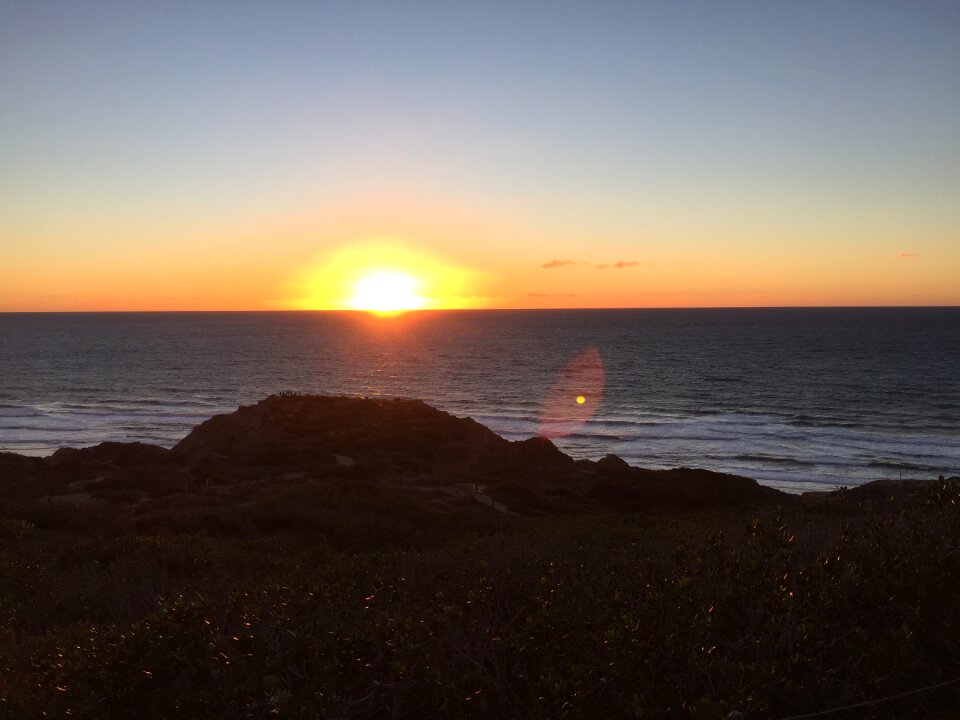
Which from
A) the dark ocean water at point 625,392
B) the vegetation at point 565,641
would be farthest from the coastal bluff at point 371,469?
the vegetation at point 565,641

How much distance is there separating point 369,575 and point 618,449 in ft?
128

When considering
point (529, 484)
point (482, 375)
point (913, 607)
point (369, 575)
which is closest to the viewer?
point (913, 607)

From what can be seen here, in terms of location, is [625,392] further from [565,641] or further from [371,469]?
[565,641]

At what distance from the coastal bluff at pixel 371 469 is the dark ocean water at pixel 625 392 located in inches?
366

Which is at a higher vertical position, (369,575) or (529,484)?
(369,575)

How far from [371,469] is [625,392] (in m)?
47.2

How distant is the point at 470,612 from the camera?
6617 mm

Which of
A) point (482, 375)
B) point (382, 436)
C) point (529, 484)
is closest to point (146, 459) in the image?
point (382, 436)

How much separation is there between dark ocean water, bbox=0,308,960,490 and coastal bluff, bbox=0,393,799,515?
30.5 ft

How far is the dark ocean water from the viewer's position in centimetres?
4456

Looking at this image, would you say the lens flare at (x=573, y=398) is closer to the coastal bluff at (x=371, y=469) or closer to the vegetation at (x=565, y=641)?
the coastal bluff at (x=371, y=469)

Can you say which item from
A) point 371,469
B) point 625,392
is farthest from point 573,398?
point 371,469

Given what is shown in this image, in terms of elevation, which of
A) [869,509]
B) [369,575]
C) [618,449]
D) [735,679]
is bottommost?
[618,449]

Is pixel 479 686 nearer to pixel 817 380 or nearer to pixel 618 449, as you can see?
pixel 618 449
